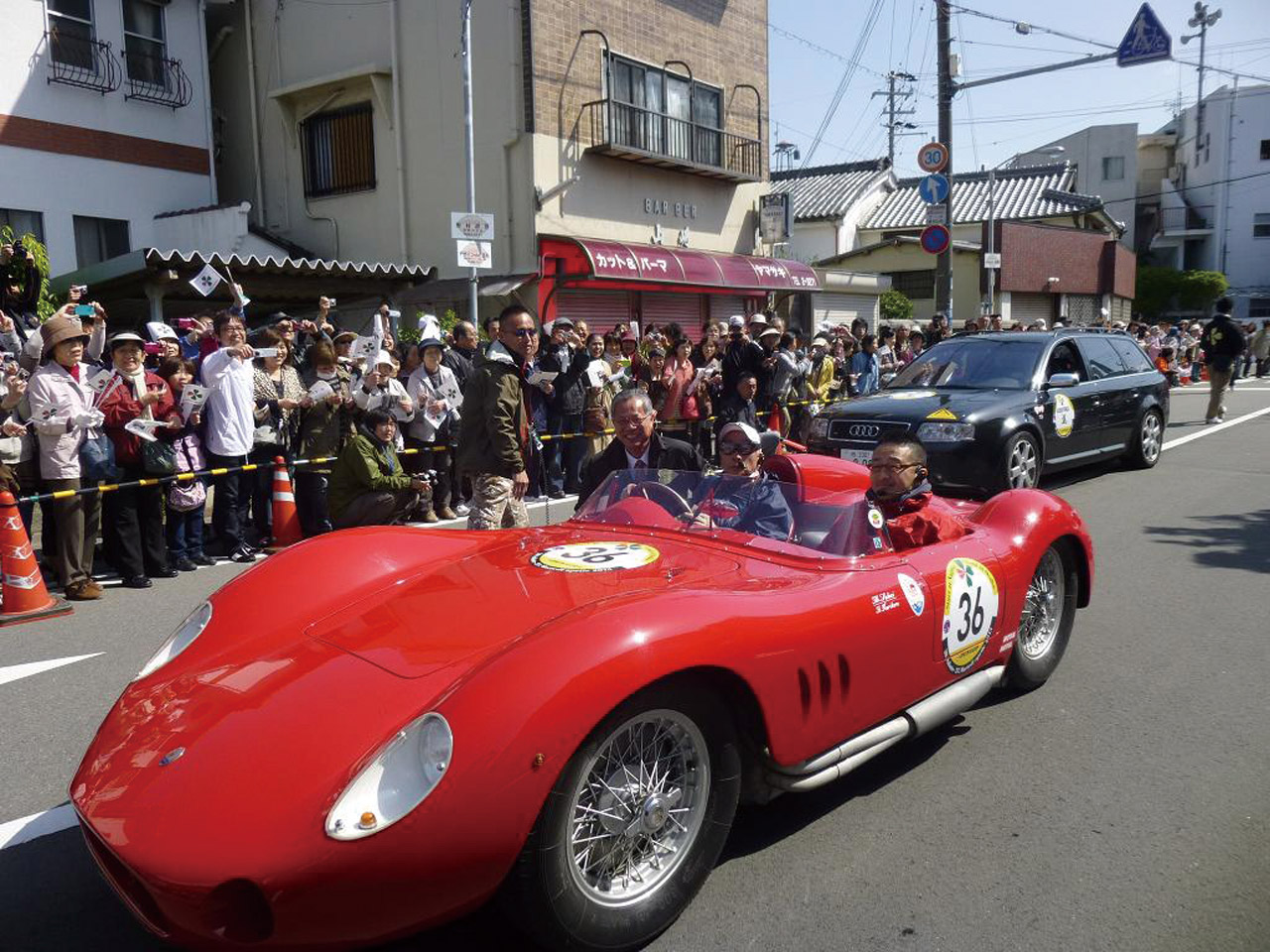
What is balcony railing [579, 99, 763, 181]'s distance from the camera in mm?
17781

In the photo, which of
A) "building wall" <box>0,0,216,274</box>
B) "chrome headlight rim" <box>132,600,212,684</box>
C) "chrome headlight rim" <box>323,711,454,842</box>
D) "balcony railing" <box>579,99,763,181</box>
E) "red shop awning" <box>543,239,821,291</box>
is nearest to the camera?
"chrome headlight rim" <box>323,711,454,842</box>

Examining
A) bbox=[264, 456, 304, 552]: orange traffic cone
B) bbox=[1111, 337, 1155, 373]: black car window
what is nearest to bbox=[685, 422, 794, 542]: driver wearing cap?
bbox=[264, 456, 304, 552]: orange traffic cone

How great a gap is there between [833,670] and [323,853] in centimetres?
155

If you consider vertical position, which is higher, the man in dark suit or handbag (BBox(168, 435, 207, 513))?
the man in dark suit

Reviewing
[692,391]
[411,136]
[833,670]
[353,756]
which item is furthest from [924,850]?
[411,136]

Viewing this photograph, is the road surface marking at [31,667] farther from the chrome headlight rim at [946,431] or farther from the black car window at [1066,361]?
the black car window at [1066,361]

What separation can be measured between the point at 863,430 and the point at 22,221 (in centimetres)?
1366

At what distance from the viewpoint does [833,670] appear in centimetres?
300

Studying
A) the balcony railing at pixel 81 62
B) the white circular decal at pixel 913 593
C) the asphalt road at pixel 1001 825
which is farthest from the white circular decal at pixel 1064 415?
the balcony railing at pixel 81 62

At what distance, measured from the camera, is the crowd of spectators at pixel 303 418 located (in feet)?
20.6

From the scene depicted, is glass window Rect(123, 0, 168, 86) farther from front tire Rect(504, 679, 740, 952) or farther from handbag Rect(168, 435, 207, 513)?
front tire Rect(504, 679, 740, 952)

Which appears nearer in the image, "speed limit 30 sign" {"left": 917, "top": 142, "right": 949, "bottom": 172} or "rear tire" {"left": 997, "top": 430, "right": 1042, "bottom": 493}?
"rear tire" {"left": 997, "top": 430, "right": 1042, "bottom": 493}

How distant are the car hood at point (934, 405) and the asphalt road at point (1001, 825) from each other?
3489 millimetres

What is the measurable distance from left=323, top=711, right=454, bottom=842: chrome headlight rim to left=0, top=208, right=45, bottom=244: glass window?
1584 cm
